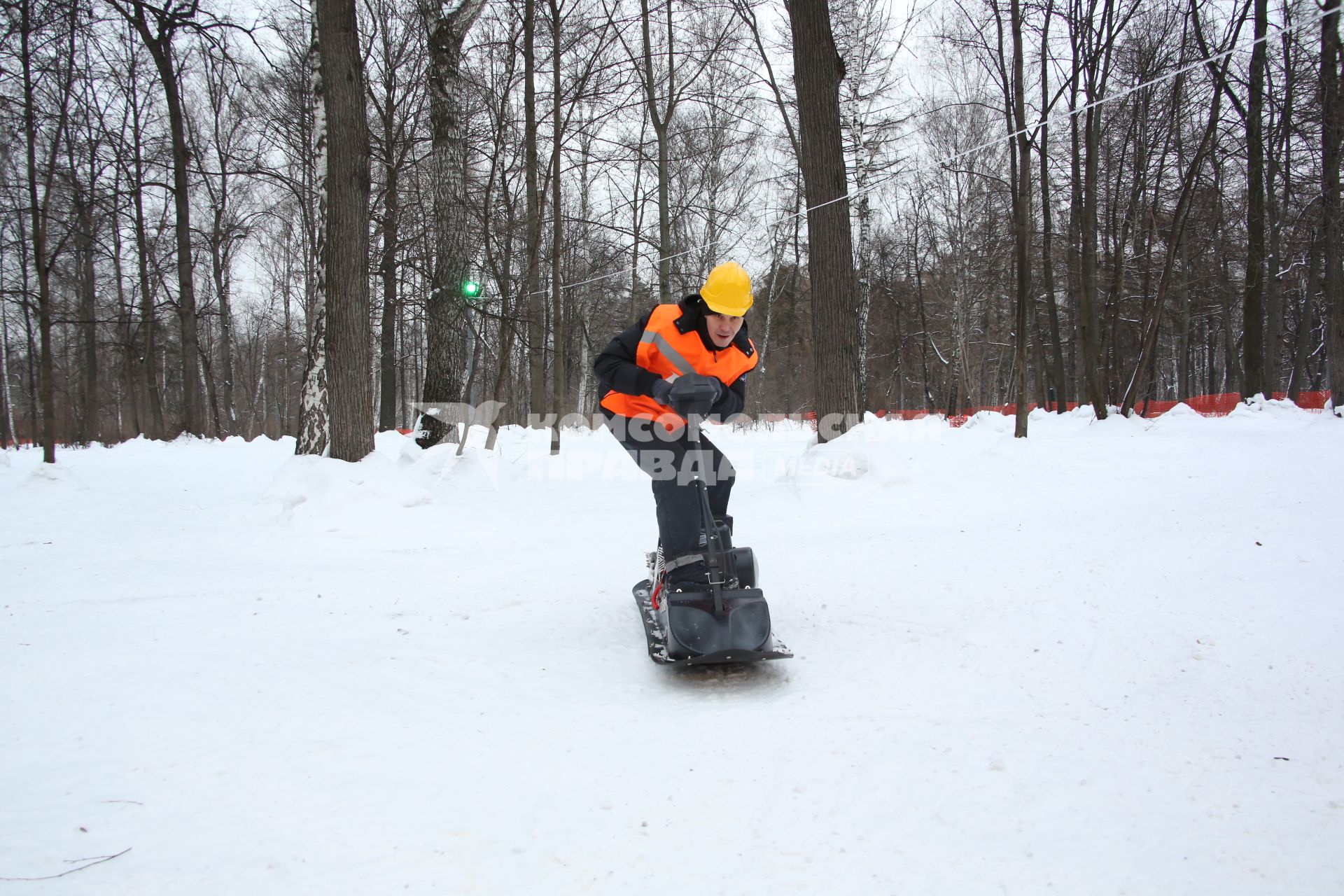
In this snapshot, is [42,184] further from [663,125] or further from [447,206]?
[663,125]

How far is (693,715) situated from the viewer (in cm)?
260

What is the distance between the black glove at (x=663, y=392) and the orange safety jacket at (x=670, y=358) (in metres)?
0.11

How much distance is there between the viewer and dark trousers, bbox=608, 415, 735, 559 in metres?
3.29

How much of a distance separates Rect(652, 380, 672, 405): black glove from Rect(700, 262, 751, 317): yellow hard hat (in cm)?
38

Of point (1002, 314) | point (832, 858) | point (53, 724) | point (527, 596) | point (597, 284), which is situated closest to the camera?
point (832, 858)

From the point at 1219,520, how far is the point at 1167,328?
33217 mm

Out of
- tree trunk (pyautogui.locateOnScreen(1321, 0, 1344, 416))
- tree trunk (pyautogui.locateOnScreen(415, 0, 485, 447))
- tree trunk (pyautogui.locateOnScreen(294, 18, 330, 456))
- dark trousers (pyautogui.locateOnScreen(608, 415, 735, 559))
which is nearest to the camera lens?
dark trousers (pyautogui.locateOnScreen(608, 415, 735, 559))

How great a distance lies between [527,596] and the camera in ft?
14.1

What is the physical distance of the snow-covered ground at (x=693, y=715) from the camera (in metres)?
1.74

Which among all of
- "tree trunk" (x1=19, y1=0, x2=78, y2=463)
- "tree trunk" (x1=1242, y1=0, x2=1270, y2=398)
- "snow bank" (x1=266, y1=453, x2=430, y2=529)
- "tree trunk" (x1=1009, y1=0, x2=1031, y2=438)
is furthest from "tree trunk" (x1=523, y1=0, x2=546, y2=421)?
"tree trunk" (x1=1242, y1=0, x2=1270, y2=398)

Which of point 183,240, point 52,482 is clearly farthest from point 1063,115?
point 183,240

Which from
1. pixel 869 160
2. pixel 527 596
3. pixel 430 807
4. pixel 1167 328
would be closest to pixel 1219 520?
pixel 527 596

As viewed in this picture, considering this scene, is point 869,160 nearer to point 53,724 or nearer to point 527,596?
point 527,596

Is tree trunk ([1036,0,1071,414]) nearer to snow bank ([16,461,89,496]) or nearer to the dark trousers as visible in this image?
the dark trousers
